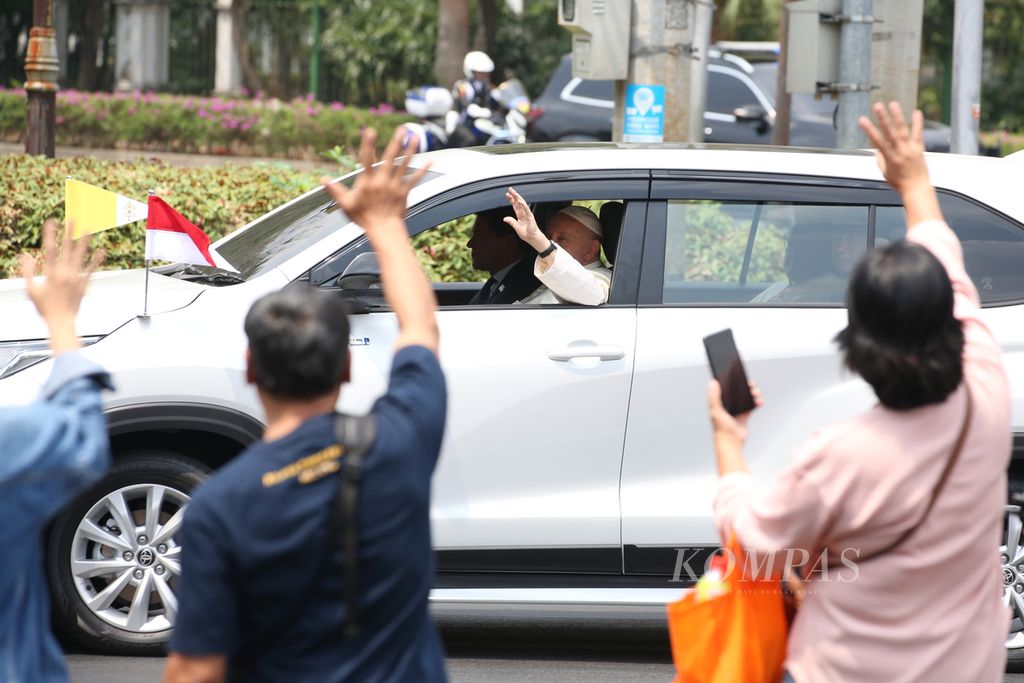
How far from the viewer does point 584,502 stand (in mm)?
4691

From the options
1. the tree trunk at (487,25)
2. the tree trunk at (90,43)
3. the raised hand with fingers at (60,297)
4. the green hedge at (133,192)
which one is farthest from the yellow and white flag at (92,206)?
the tree trunk at (90,43)

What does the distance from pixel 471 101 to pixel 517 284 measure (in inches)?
414

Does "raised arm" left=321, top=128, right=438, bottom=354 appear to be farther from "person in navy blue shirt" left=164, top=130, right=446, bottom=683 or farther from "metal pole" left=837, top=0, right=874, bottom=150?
"metal pole" left=837, top=0, right=874, bottom=150

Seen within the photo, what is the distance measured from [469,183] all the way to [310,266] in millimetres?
603

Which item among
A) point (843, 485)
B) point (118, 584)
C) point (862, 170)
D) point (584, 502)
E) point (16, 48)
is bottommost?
point (118, 584)

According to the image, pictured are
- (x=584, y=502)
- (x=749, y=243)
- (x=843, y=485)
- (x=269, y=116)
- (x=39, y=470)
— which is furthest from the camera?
(x=269, y=116)

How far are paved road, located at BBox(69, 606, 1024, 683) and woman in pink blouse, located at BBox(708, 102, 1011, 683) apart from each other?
104 inches

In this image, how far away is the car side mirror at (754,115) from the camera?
53.8ft

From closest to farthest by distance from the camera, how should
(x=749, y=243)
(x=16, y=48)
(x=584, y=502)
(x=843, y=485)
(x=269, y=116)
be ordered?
(x=843, y=485) < (x=584, y=502) < (x=749, y=243) < (x=269, y=116) < (x=16, y=48)

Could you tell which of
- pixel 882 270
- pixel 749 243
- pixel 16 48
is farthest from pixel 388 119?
pixel 882 270

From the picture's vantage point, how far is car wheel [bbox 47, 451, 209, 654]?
472cm

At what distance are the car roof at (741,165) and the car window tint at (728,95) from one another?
→ 39.2ft

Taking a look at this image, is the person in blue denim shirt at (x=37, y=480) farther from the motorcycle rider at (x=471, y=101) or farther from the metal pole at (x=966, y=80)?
the motorcycle rider at (x=471, y=101)

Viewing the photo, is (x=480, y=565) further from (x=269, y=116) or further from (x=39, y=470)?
(x=269, y=116)
